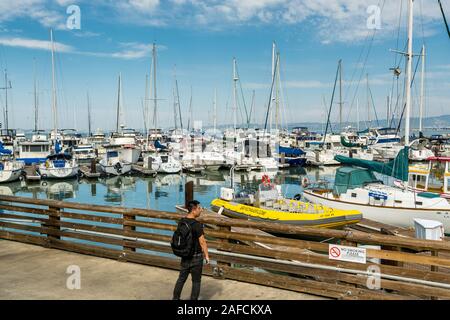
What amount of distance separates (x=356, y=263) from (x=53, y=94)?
2041 inches

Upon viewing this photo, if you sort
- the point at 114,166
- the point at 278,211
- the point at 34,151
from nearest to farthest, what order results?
1. the point at 278,211
2. the point at 114,166
3. the point at 34,151

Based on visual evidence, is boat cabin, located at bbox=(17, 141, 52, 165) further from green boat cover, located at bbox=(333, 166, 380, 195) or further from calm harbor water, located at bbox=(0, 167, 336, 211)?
green boat cover, located at bbox=(333, 166, 380, 195)

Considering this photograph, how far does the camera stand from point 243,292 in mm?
6965

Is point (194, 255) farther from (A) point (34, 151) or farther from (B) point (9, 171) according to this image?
(A) point (34, 151)

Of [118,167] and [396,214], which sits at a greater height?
[396,214]

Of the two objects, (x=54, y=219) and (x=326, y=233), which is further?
(x=54, y=219)

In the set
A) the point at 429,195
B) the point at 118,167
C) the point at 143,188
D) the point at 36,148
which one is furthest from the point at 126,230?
the point at 36,148

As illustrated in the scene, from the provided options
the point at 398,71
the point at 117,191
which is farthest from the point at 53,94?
the point at 398,71

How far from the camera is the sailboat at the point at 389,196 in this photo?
20.7 m

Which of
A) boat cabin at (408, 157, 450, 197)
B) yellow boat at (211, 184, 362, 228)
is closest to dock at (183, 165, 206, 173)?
yellow boat at (211, 184, 362, 228)

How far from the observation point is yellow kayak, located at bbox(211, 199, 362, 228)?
19.7 meters

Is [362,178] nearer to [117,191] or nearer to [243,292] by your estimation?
[243,292]

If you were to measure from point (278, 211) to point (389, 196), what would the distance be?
660 cm

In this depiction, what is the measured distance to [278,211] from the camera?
2080cm
